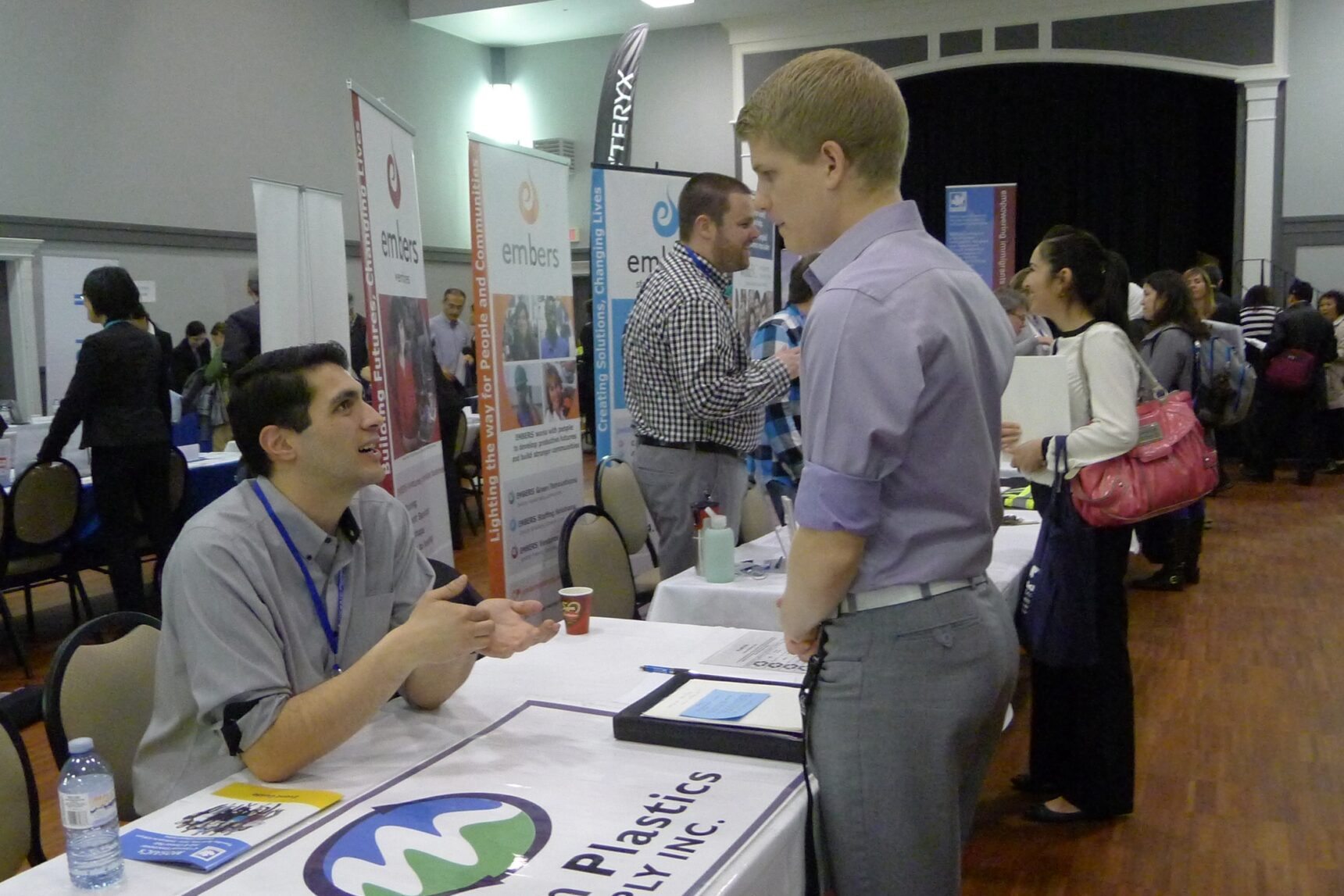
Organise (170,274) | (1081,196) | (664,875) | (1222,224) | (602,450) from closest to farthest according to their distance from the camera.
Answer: (664,875) < (602,450) < (170,274) < (1222,224) < (1081,196)

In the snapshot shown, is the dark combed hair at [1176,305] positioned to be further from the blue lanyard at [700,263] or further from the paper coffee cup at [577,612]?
the paper coffee cup at [577,612]

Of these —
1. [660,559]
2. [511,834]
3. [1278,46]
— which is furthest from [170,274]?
[1278,46]

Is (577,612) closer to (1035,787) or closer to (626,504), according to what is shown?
(626,504)

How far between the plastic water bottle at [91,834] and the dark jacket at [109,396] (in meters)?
3.87

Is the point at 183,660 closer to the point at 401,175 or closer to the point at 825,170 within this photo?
the point at 825,170

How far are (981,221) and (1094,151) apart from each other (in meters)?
2.88

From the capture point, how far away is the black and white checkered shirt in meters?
2.89

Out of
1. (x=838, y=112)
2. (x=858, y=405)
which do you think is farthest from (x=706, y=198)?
(x=858, y=405)

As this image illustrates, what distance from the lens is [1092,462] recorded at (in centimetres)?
253

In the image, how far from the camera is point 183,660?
59.4 inches

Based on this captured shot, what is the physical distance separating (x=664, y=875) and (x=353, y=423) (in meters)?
0.88

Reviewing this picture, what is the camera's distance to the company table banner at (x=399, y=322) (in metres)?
2.89

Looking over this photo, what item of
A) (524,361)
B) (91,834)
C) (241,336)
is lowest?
(91,834)

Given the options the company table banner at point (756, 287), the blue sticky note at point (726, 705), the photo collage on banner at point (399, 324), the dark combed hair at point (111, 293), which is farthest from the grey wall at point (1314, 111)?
the blue sticky note at point (726, 705)
